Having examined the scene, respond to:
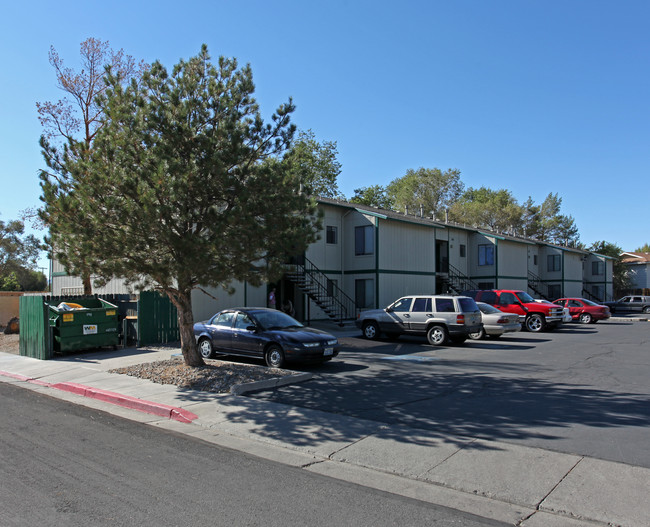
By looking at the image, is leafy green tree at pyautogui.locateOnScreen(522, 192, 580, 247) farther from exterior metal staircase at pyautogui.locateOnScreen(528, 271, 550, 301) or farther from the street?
the street

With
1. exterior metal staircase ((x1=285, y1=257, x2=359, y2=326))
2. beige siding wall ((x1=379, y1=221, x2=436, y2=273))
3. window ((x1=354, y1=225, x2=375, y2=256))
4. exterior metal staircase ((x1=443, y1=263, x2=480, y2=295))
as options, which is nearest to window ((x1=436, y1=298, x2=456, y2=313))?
exterior metal staircase ((x1=285, y1=257, x2=359, y2=326))

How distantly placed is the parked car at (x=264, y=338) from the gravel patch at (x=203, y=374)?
0.62 meters

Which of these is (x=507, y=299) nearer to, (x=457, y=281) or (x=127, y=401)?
(x=457, y=281)

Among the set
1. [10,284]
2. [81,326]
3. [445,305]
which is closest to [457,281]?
[445,305]

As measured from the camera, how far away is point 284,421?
25.7ft

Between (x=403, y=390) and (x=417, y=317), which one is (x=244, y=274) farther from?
(x=417, y=317)

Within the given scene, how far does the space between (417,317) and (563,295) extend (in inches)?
1198

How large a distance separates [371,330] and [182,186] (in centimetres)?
1133

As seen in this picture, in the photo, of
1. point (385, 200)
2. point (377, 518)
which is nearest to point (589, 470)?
point (377, 518)

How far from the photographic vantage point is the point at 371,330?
1898cm

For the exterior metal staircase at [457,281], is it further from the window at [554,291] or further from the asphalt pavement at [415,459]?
the asphalt pavement at [415,459]

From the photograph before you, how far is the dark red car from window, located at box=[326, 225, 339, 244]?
13779 millimetres

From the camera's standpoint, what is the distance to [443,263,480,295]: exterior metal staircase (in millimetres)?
32750

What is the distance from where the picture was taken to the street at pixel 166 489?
14.6 ft
